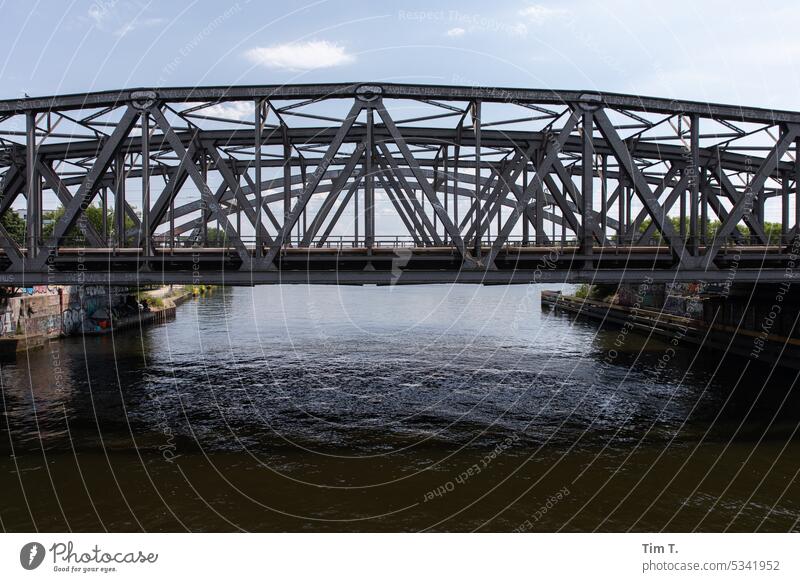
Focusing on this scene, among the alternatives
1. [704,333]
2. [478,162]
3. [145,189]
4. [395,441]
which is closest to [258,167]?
[145,189]

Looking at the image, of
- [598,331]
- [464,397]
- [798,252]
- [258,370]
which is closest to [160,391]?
[258,370]

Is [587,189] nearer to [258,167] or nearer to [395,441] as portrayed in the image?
[395,441]

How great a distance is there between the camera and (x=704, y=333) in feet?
148

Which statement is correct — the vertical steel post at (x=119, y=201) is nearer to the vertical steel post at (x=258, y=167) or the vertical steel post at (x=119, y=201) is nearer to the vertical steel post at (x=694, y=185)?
the vertical steel post at (x=258, y=167)

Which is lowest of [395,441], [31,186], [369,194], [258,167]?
[395,441]

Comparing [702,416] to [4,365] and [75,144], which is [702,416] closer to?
[75,144]

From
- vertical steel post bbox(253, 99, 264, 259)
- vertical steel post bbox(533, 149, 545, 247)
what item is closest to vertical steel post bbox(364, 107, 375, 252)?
vertical steel post bbox(253, 99, 264, 259)

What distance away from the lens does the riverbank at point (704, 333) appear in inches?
1410

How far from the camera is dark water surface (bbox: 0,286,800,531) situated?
16.5 m

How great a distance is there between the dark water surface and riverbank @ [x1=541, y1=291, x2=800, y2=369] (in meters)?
1.44

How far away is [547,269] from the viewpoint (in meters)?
22.1

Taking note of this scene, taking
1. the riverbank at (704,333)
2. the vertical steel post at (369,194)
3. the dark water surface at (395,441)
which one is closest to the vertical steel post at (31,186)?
the dark water surface at (395,441)

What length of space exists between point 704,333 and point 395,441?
109ft

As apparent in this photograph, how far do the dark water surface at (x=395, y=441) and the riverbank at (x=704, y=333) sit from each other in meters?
1.44
